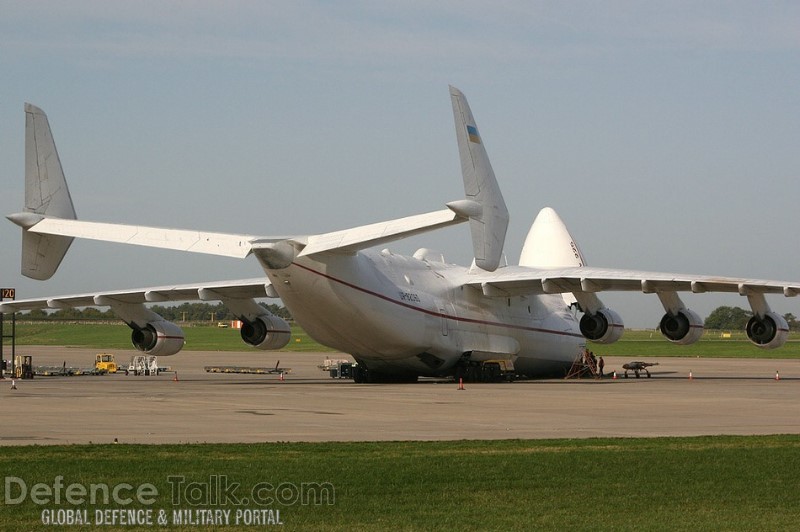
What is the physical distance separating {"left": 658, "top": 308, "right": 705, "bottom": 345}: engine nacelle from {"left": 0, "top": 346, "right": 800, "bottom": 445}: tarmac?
4.44 meters

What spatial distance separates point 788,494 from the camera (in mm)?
10695

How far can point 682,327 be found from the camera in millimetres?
35219

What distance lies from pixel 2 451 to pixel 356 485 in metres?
4.62

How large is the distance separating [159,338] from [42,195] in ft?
32.0

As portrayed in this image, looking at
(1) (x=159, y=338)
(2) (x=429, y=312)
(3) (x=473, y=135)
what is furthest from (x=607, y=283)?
(1) (x=159, y=338)

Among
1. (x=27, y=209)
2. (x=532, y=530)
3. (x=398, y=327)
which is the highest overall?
(x=27, y=209)

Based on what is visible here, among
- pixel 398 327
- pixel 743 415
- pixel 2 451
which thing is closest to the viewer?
pixel 2 451

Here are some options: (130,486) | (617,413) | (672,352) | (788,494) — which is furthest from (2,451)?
(672,352)

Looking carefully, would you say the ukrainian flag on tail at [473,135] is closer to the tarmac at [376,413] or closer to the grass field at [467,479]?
the tarmac at [376,413]

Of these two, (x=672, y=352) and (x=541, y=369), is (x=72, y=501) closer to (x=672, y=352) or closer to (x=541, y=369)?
(x=541, y=369)

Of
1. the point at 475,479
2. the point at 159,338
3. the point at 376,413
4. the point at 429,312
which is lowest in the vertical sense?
the point at 475,479

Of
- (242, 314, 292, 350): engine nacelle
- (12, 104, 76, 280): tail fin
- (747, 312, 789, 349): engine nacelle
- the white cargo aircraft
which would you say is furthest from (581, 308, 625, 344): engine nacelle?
(12, 104, 76, 280): tail fin

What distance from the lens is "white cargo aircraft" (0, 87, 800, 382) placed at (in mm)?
24812

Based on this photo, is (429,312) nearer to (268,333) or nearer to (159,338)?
(268,333)
